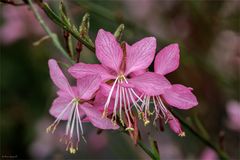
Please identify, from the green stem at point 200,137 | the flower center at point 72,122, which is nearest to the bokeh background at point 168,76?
the green stem at point 200,137

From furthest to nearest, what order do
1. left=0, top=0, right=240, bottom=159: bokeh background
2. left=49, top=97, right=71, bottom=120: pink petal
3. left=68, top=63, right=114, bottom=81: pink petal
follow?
left=0, top=0, right=240, bottom=159: bokeh background → left=49, top=97, right=71, bottom=120: pink petal → left=68, top=63, right=114, bottom=81: pink petal

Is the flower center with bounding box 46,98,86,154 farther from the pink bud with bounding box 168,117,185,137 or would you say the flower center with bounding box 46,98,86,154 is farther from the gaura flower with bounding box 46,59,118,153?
the pink bud with bounding box 168,117,185,137

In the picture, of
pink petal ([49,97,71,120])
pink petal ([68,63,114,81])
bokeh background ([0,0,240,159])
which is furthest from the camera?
bokeh background ([0,0,240,159])

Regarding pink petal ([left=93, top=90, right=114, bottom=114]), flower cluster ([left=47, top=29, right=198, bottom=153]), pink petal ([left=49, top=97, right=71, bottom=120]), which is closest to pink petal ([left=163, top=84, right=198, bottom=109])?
flower cluster ([left=47, top=29, right=198, bottom=153])

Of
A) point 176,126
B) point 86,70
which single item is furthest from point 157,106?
point 86,70


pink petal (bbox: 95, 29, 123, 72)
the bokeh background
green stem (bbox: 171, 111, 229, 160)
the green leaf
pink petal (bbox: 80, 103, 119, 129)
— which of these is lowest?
the bokeh background

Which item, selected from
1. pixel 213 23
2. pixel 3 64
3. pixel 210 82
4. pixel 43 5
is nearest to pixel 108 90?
pixel 43 5
